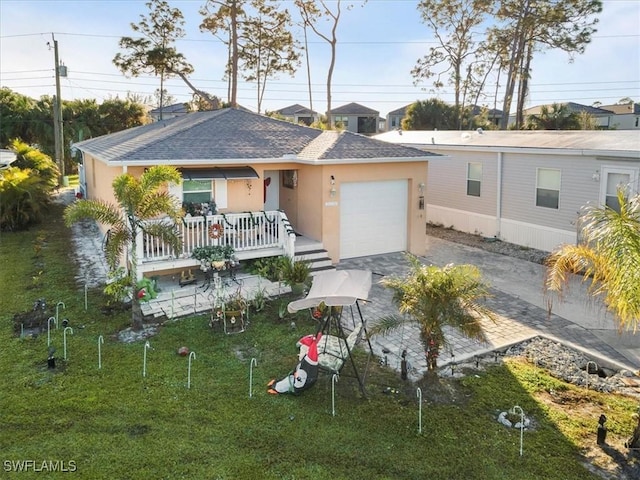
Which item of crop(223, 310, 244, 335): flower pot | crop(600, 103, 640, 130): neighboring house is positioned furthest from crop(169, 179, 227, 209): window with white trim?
crop(600, 103, 640, 130): neighboring house

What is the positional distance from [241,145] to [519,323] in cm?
909

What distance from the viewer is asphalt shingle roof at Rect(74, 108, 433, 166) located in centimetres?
1343

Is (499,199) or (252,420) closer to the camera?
(252,420)

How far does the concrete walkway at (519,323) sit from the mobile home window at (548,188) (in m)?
2.69

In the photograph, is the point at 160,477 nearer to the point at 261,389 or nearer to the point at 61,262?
the point at 261,389

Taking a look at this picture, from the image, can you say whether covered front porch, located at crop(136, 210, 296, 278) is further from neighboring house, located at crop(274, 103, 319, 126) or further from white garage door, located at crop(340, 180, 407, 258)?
neighboring house, located at crop(274, 103, 319, 126)

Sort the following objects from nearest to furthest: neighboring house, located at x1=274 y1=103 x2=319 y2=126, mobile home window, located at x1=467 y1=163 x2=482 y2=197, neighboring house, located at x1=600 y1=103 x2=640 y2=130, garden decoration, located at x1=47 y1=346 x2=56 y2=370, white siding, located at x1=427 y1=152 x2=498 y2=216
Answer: garden decoration, located at x1=47 y1=346 x2=56 y2=370 → white siding, located at x1=427 y1=152 x2=498 y2=216 → mobile home window, located at x1=467 y1=163 x2=482 y2=197 → neighboring house, located at x1=600 y1=103 x2=640 y2=130 → neighboring house, located at x1=274 y1=103 x2=319 y2=126

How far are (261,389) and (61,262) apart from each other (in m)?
10.3

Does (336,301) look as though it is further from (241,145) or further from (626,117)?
(626,117)

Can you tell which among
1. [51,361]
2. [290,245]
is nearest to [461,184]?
[290,245]

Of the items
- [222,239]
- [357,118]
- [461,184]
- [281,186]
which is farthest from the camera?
[357,118]

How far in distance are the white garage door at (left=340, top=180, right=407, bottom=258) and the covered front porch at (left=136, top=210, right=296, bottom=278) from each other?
7.27 feet

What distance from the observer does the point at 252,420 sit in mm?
6996

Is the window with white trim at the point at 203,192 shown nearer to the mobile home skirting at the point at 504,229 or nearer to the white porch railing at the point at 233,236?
the white porch railing at the point at 233,236
